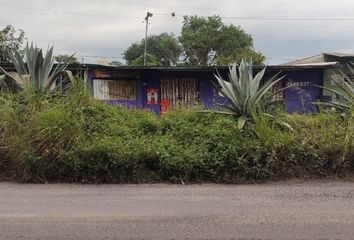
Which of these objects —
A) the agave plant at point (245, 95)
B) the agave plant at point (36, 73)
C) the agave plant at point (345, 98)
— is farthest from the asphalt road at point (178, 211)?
the agave plant at point (36, 73)

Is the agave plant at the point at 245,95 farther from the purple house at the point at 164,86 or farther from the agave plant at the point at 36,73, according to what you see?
the purple house at the point at 164,86

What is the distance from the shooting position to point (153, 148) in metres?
8.48

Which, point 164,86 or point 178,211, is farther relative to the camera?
point 164,86

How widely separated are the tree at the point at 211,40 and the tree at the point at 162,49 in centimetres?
573

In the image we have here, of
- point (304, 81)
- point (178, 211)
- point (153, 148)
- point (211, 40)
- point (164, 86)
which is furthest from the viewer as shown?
point (211, 40)

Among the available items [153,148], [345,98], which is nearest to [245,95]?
[345,98]

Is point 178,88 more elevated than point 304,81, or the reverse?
point 304,81

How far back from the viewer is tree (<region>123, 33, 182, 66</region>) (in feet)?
224

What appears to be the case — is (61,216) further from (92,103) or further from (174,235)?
(92,103)

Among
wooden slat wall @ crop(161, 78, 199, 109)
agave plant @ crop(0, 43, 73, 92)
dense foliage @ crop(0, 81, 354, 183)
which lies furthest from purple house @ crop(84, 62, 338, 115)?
dense foliage @ crop(0, 81, 354, 183)

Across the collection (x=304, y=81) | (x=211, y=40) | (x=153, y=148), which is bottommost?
(x=153, y=148)

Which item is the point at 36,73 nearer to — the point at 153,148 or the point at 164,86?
the point at 153,148

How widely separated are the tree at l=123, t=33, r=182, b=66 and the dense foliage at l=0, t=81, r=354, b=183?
186ft

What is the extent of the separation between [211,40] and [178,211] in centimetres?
5487
